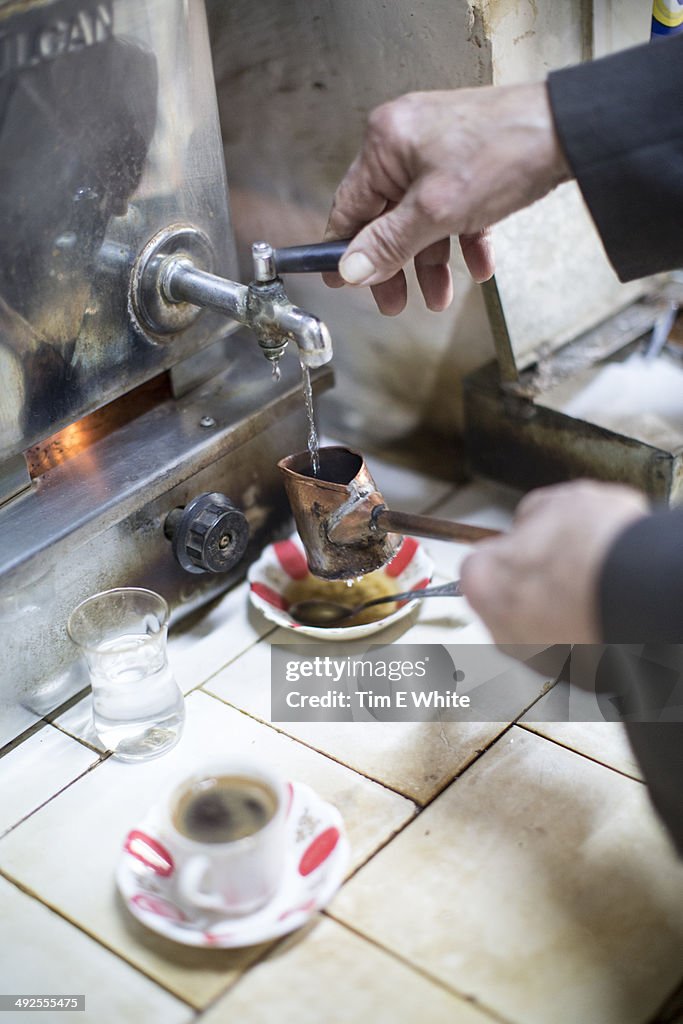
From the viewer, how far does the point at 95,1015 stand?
832 millimetres

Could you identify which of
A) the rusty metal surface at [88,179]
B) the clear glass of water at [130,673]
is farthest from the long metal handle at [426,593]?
the rusty metal surface at [88,179]

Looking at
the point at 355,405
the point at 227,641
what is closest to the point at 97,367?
the point at 227,641

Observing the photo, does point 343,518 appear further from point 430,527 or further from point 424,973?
point 424,973

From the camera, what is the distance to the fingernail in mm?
930

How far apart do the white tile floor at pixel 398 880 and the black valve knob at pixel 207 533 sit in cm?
13

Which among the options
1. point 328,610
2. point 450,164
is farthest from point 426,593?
point 450,164

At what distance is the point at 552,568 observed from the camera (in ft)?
2.53

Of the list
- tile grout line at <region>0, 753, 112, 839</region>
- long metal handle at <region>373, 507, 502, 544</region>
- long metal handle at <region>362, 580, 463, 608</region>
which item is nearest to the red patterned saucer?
long metal handle at <region>362, 580, 463, 608</region>

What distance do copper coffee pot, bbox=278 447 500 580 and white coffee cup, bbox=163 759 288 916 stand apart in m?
0.26

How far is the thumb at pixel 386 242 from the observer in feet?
3.02

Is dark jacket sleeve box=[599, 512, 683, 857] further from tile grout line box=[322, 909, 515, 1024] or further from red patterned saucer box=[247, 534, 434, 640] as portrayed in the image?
red patterned saucer box=[247, 534, 434, 640]

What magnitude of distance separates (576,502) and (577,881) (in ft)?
1.12

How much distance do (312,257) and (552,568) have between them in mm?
377

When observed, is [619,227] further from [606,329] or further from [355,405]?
[355,405]
